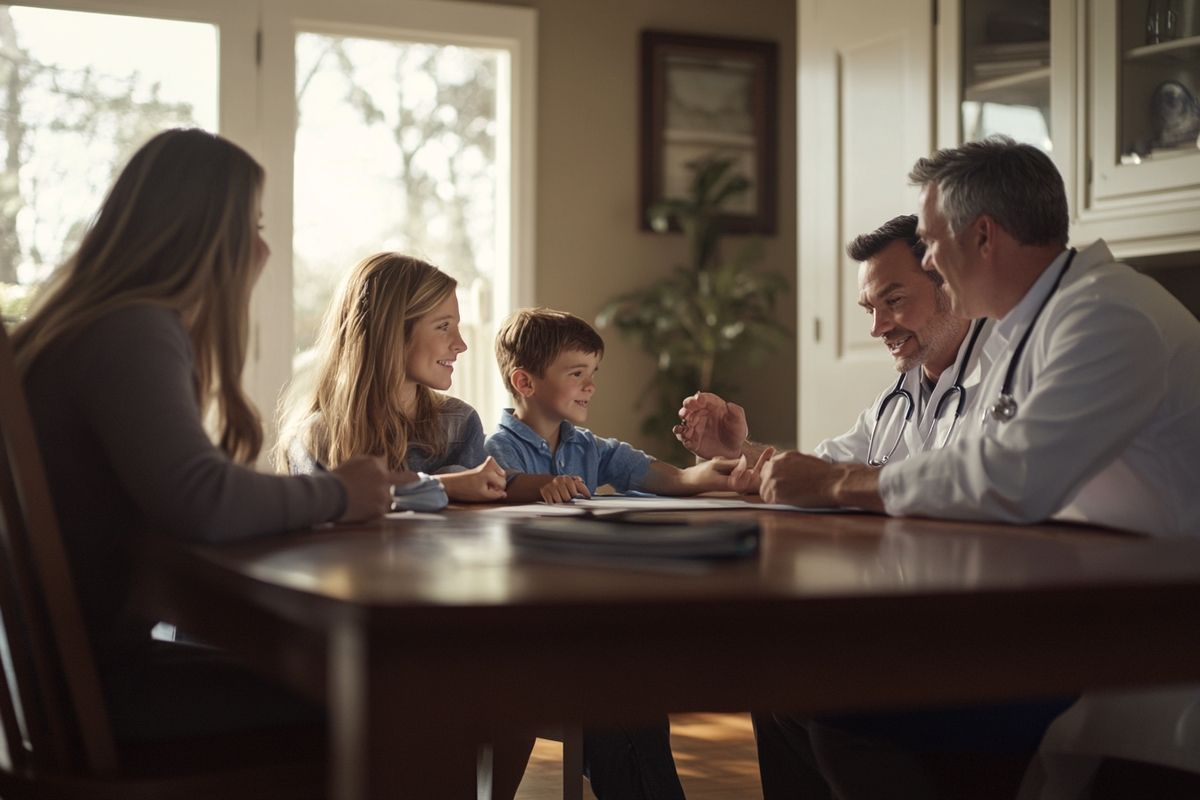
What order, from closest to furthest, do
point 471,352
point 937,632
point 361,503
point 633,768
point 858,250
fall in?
point 937,632
point 361,503
point 633,768
point 858,250
point 471,352

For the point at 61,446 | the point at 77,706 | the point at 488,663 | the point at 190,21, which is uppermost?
the point at 190,21

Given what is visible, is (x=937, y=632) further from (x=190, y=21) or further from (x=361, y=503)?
(x=190, y=21)

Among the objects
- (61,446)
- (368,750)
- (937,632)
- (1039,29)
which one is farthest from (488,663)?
(1039,29)

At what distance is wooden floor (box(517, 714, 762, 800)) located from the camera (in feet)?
8.83

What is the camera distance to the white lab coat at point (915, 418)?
2.13 m

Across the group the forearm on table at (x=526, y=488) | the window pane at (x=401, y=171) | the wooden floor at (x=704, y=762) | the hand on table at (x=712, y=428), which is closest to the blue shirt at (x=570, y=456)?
the hand on table at (x=712, y=428)

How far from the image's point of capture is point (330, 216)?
4902mm

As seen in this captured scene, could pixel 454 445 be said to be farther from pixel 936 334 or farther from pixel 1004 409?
pixel 1004 409

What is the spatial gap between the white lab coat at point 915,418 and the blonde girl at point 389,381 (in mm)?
718

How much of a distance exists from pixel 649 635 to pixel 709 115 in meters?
4.56

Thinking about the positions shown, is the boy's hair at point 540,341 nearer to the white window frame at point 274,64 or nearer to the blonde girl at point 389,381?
the blonde girl at point 389,381

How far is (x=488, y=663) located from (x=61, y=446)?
698mm

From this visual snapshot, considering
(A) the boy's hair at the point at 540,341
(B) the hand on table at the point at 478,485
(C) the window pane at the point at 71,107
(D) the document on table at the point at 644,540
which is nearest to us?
(D) the document on table at the point at 644,540

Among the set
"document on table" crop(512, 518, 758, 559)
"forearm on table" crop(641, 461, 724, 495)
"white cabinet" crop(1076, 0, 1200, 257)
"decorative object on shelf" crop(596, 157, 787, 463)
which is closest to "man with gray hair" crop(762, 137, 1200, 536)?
"document on table" crop(512, 518, 758, 559)
